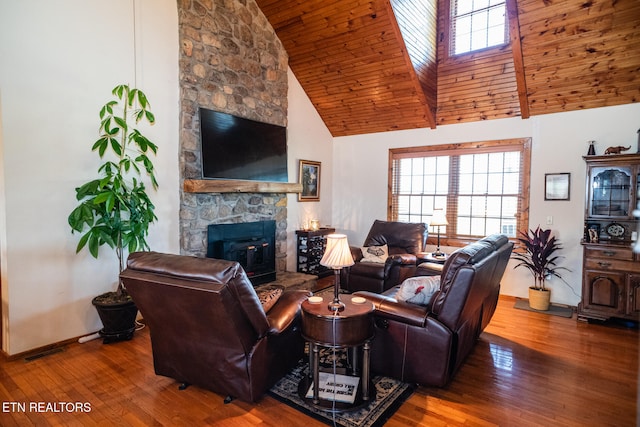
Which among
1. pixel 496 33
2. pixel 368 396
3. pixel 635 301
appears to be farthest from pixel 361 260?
pixel 496 33

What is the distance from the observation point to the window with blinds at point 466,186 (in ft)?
16.7

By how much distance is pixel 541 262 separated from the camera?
4.47 meters

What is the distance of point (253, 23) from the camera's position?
5.03 metres

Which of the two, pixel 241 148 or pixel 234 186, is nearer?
pixel 234 186

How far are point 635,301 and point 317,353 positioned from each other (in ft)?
12.3

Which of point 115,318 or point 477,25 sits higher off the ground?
point 477,25

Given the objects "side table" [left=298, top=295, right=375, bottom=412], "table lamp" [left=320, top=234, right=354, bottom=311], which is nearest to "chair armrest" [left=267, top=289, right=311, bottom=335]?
"side table" [left=298, top=295, right=375, bottom=412]

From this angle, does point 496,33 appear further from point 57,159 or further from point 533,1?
point 57,159

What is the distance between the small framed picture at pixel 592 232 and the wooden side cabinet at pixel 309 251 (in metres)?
3.61

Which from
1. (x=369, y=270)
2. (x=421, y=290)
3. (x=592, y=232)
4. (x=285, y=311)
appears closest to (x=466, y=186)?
(x=592, y=232)

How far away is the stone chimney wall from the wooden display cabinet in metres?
4.05

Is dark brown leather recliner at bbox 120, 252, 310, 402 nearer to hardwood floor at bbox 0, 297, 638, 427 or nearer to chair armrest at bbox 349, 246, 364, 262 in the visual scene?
hardwood floor at bbox 0, 297, 638, 427

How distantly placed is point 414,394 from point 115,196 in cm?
301

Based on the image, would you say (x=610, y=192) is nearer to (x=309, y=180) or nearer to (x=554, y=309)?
(x=554, y=309)
